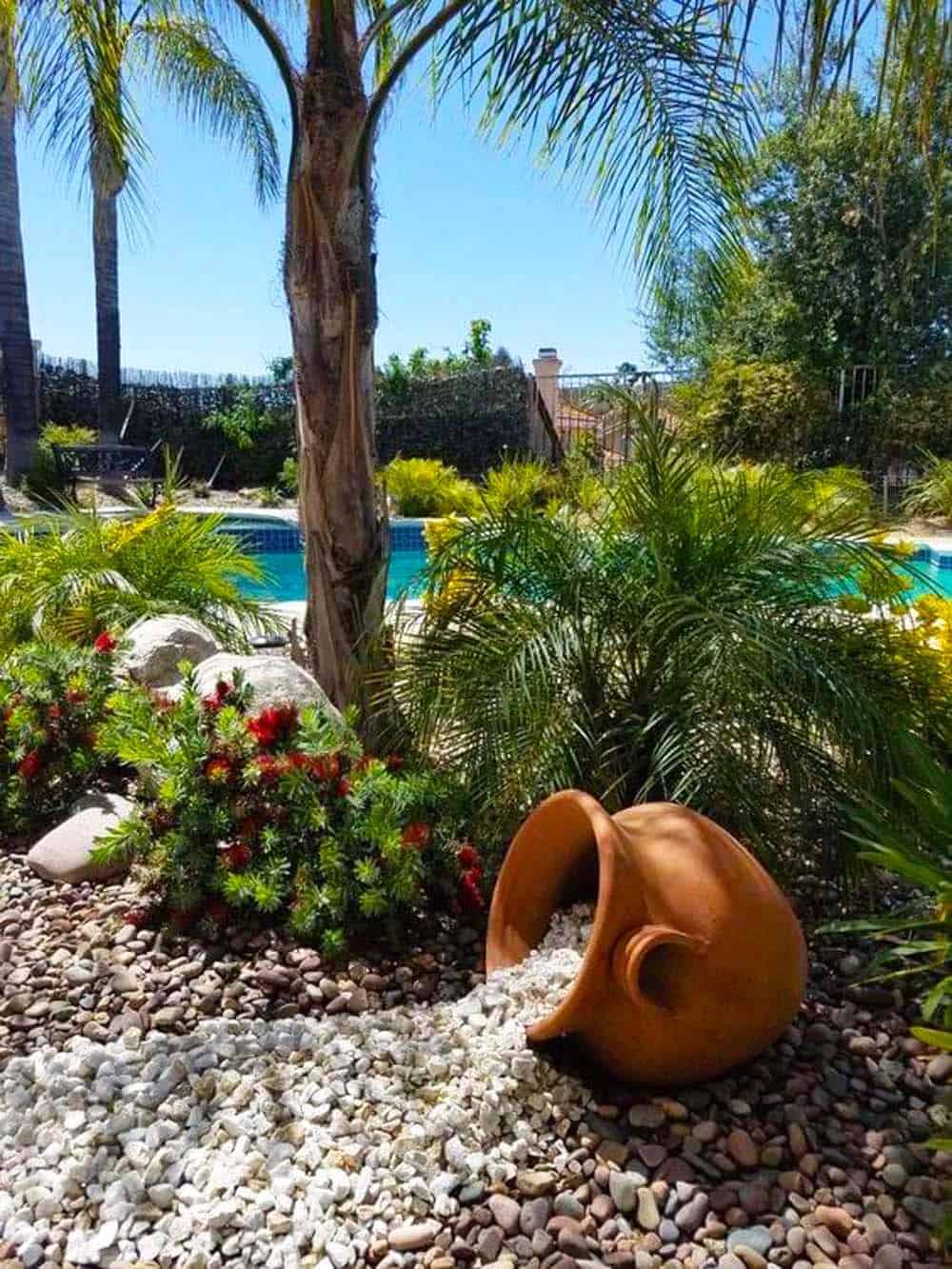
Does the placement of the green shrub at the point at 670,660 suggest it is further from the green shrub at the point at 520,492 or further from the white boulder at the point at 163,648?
the white boulder at the point at 163,648

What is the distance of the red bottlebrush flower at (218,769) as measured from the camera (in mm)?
2514

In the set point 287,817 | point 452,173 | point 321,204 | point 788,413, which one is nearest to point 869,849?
point 287,817

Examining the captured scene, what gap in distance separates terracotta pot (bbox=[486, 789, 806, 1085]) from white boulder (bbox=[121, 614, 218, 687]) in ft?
8.21

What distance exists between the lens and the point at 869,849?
2355 mm

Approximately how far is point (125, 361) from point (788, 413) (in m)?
10.9

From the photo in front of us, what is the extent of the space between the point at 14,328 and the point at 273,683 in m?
12.6

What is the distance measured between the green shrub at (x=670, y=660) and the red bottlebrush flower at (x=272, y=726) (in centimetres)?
37

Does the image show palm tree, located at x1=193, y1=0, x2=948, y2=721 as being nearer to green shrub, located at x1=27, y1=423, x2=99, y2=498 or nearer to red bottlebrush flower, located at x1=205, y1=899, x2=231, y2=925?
red bottlebrush flower, located at x1=205, y1=899, x2=231, y2=925

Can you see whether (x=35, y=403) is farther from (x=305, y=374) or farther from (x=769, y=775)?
(x=769, y=775)

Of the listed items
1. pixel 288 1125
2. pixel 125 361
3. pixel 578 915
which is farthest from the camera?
pixel 125 361

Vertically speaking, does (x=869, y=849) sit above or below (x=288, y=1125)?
above

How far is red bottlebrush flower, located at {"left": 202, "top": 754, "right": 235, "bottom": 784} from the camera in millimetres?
2514

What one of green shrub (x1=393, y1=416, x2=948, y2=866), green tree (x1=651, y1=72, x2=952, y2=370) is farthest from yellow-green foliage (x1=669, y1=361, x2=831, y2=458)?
green shrub (x1=393, y1=416, x2=948, y2=866)

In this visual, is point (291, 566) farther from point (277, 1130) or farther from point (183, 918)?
point (277, 1130)
